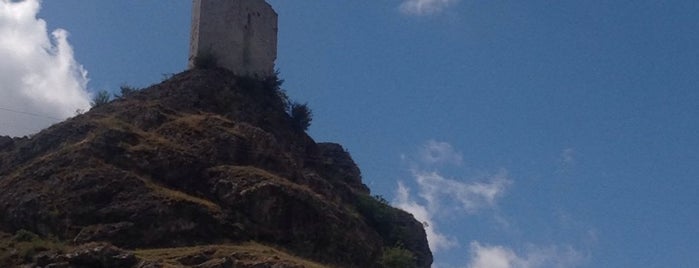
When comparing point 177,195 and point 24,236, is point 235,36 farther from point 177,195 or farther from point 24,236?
point 24,236

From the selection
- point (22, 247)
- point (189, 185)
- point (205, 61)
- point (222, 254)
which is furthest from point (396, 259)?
point (22, 247)

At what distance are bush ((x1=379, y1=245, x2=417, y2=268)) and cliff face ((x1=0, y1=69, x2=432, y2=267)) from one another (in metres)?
0.47

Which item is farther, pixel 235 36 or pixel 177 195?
pixel 235 36

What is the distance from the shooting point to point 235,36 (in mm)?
56500

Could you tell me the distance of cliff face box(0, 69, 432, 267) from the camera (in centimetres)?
4247

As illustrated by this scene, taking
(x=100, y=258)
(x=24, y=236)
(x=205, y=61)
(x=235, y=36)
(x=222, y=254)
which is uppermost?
(x=235, y=36)

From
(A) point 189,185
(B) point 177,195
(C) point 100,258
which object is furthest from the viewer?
(A) point 189,185

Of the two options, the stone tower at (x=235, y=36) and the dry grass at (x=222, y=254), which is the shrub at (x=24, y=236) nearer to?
the dry grass at (x=222, y=254)

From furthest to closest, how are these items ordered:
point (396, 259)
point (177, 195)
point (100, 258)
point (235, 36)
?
point (235, 36)
point (396, 259)
point (177, 195)
point (100, 258)

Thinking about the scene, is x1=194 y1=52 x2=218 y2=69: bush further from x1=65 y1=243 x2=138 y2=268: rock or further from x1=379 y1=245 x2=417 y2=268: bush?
x1=65 y1=243 x2=138 y2=268: rock

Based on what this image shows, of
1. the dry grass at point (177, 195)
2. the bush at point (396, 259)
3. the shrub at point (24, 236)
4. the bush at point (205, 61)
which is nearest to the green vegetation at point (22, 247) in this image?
the shrub at point (24, 236)

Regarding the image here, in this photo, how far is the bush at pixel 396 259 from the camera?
47.5 metres

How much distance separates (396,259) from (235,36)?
15.3 m

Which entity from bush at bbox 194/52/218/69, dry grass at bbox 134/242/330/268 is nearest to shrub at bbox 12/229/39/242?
dry grass at bbox 134/242/330/268
